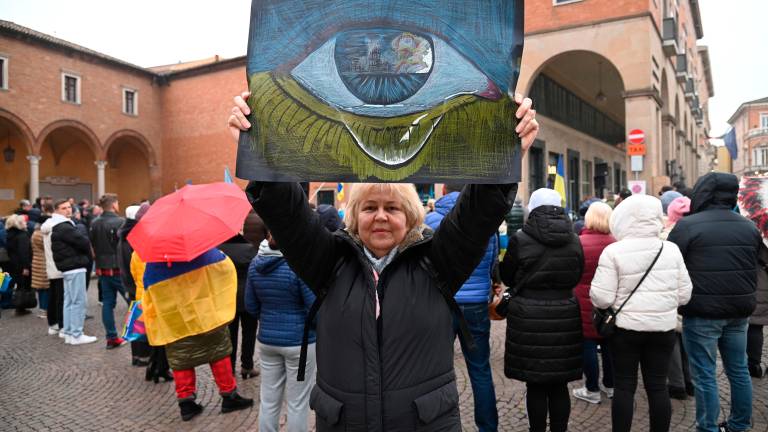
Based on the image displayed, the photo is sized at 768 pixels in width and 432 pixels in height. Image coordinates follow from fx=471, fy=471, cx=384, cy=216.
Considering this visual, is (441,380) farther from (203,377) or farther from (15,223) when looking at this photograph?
(15,223)

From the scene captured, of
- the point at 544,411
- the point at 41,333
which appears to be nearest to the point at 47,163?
the point at 41,333

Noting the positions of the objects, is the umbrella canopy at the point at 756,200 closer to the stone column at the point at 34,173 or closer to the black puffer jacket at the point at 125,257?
the black puffer jacket at the point at 125,257

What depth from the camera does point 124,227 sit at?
596 cm

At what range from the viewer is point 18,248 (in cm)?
924

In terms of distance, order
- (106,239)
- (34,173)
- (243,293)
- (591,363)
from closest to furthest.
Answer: (591,363) → (243,293) → (106,239) → (34,173)

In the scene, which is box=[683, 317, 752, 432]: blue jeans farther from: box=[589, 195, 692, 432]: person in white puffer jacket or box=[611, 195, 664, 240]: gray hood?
box=[611, 195, 664, 240]: gray hood

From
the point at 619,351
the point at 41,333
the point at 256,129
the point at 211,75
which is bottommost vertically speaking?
the point at 41,333

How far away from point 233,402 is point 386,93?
3977 millimetres

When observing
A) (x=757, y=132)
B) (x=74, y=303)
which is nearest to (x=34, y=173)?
(x=74, y=303)

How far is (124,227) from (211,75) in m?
27.7

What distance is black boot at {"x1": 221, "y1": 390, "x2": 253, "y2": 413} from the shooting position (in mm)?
4551

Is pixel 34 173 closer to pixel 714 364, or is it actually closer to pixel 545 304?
pixel 545 304

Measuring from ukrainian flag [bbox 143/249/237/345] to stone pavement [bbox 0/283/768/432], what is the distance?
904 millimetres

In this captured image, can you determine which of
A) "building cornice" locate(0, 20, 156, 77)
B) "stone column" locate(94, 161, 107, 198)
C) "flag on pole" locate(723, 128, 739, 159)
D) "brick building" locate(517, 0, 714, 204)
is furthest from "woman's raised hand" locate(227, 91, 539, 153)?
"stone column" locate(94, 161, 107, 198)
